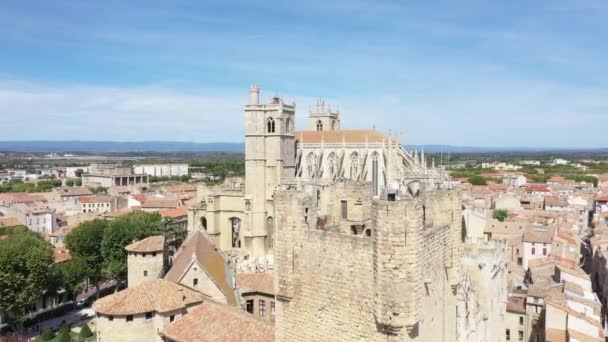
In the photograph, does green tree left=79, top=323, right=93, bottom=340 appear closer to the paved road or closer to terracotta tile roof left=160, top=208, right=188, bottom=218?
the paved road

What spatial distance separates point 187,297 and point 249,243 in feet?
111

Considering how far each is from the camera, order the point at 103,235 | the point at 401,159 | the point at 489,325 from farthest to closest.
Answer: the point at 401,159, the point at 103,235, the point at 489,325

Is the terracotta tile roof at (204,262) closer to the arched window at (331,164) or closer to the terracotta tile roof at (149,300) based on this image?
the terracotta tile roof at (149,300)

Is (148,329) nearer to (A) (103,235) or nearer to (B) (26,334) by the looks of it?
(B) (26,334)

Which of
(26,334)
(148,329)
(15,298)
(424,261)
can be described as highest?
(424,261)

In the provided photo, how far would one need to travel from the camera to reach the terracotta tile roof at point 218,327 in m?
23.8

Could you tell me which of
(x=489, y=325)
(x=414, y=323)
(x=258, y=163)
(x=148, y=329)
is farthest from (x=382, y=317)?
(x=258, y=163)

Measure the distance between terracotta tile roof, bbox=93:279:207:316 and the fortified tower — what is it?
56.0 metres

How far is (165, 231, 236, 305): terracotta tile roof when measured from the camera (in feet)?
104

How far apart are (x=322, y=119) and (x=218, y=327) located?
5970 cm

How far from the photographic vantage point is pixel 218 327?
981 inches

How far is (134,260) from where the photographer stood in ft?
115

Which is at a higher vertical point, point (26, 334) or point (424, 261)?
point (424, 261)

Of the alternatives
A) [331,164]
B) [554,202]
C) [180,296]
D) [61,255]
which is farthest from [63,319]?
[554,202]
